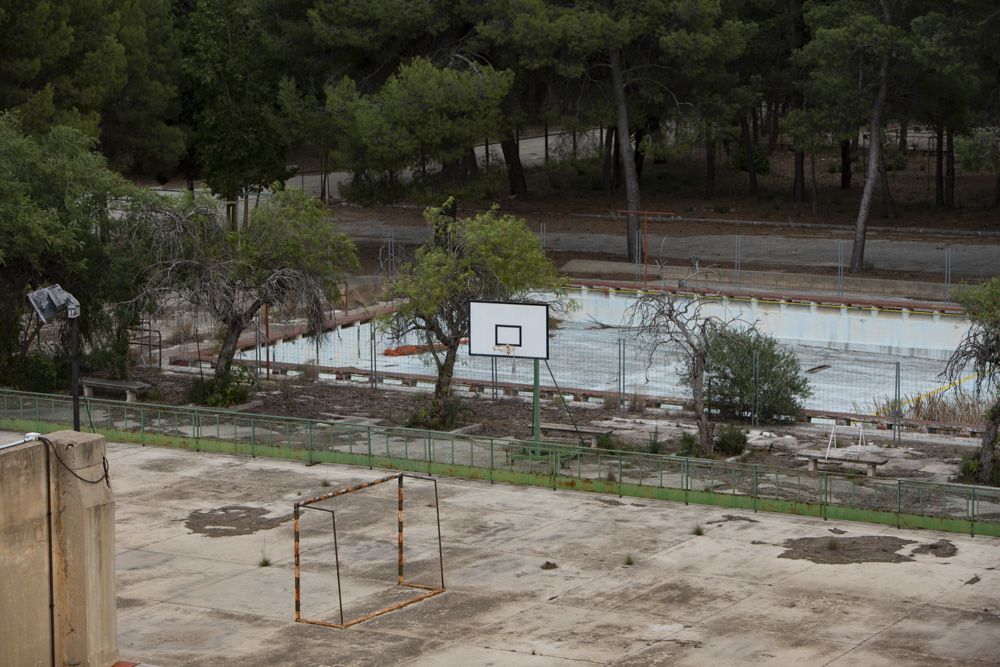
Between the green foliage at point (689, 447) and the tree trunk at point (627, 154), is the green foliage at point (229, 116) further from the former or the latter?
the green foliage at point (689, 447)

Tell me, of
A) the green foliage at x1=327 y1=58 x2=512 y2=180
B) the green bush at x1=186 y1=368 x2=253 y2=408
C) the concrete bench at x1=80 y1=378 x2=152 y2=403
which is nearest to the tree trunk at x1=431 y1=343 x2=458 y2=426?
the green bush at x1=186 y1=368 x2=253 y2=408

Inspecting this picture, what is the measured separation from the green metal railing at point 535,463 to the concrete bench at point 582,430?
2.90 m

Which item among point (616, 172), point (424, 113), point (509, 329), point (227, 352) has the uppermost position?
point (424, 113)

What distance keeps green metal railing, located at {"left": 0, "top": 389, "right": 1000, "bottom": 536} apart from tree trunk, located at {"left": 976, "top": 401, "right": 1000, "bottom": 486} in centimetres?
187

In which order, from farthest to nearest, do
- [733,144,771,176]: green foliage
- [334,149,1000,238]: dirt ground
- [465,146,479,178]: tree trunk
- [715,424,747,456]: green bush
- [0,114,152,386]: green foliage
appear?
1. [733,144,771,176]: green foliage
2. [334,149,1000,238]: dirt ground
3. [465,146,479,178]: tree trunk
4. [0,114,152,386]: green foliage
5. [715,424,747,456]: green bush

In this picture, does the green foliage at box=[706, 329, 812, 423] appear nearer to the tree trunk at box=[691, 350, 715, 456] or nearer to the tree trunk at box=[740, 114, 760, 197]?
the tree trunk at box=[691, 350, 715, 456]

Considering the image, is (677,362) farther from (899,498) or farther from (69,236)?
(899,498)

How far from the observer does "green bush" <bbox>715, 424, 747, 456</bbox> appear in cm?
3275

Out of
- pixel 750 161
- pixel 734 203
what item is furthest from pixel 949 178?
pixel 734 203

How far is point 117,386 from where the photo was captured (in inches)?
1507

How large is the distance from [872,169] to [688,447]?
28504mm

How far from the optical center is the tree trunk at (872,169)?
56375 millimetres

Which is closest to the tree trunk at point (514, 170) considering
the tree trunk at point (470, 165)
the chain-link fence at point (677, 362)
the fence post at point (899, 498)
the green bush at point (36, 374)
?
the tree trunk at point (470, 165)

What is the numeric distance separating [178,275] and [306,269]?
284 cm
